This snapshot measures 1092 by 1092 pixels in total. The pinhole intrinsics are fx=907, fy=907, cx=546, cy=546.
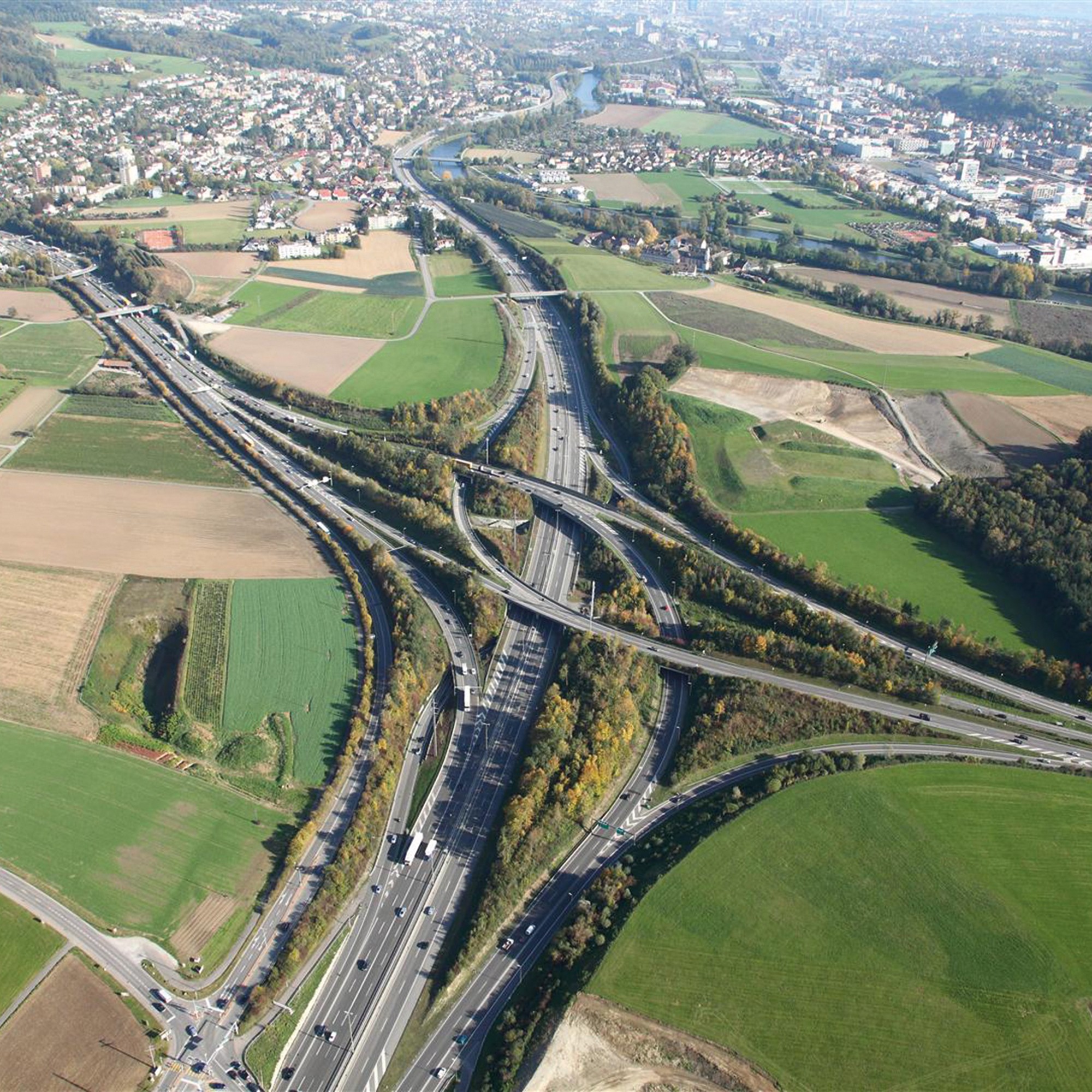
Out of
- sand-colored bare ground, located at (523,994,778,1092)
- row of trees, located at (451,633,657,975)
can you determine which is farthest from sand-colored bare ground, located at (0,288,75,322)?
sand-colored bare ground, located at (523,994,778,1092)

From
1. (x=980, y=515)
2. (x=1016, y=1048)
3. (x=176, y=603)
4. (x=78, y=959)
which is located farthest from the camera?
(x=980, y=515)

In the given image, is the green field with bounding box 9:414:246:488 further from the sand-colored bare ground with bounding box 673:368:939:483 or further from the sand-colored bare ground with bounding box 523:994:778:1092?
the sand-colored bare ground with bounding box 523:994:778:1092

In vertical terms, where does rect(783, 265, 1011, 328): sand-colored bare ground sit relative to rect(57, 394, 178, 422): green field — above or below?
above

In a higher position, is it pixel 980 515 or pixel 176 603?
pixel 980 515

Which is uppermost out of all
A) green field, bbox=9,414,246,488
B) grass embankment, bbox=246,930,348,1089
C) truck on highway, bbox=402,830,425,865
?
green field, bbox=9,414,246,488

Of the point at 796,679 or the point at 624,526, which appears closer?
the point at 796,679

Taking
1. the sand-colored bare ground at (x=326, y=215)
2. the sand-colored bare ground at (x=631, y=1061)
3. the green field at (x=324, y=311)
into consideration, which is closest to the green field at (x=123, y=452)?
the green field at (x=324, y=311)

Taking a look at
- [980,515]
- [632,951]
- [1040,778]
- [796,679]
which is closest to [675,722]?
[796,679]

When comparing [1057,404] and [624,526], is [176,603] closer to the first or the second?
[624,526]
